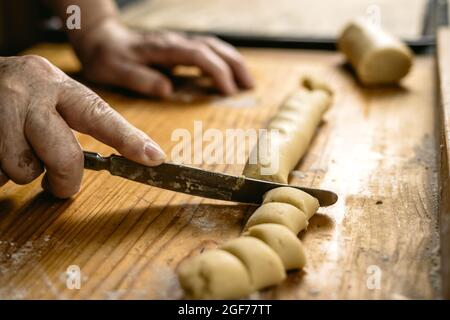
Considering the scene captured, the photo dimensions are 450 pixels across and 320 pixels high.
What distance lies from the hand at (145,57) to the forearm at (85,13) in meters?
0.01

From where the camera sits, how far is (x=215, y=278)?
4.00 feet

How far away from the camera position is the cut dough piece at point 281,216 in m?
1.41

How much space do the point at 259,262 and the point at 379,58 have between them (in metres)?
1.43

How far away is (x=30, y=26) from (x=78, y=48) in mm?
599

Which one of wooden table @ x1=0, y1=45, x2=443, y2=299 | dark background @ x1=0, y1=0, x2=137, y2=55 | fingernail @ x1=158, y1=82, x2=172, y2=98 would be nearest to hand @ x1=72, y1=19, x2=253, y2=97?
fingernail @ x1=158, y1=82, x2=172, y2=98

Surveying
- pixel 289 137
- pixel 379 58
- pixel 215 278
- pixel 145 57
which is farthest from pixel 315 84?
pixel 215 278

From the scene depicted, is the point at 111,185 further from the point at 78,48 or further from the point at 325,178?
the point at 78,48

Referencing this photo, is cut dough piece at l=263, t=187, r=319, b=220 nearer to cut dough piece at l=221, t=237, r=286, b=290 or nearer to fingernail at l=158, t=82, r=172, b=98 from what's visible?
cut dough piece at l=221, t=237, r=286, b=290

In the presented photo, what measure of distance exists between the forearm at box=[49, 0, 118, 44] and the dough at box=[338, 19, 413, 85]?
104 centimetres

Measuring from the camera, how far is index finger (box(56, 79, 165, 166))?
1.54 meters

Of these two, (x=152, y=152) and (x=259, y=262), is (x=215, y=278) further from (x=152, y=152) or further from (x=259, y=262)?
(x=152, y=152)

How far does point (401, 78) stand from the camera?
249cm

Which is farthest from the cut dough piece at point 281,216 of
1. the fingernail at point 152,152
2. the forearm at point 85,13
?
the forearm at point 85,13

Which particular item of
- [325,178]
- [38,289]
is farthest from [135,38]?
[38,289]
